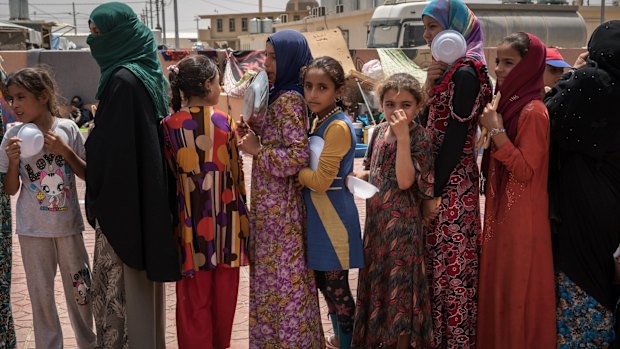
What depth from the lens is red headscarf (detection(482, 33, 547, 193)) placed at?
3115 mm

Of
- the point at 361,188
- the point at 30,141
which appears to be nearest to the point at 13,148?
the point at 30,141

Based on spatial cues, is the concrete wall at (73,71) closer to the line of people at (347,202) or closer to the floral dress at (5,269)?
the floral dress at (5,269)

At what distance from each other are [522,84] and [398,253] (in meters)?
1.05

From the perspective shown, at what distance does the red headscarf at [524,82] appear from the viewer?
3.12 meters

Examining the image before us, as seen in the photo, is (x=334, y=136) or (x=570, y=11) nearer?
(x=334, y=136)

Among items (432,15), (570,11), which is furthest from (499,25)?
(432,15)

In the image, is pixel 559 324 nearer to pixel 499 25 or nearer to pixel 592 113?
pixel 592 113

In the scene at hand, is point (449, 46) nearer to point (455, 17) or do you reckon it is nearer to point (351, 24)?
point (455, 17)

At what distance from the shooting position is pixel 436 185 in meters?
3.18

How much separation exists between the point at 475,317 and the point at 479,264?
0.28 m

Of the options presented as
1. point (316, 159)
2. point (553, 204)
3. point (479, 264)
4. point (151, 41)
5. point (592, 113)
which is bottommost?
point (479, 264)

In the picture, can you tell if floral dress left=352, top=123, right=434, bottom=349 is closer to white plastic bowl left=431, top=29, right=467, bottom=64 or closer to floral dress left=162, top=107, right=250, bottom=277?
white plastic bowl left=431, top=29, right=467, bottom=64

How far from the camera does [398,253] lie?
3.20 m

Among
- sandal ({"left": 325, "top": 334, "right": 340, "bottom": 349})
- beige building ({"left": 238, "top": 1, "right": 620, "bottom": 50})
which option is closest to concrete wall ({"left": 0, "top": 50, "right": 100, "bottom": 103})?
sandal ({"left": 325, "top": 334, "right": 340, "bottom": 349})
